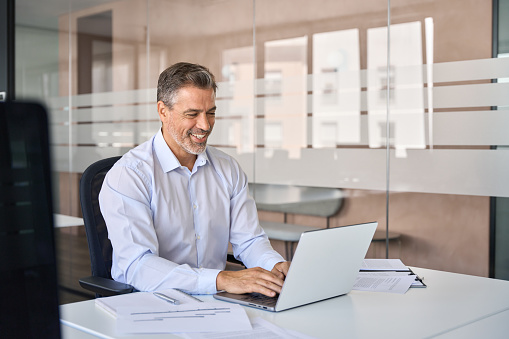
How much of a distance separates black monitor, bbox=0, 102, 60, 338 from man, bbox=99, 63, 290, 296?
142 centimetres

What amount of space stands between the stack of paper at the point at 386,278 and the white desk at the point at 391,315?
5 cm

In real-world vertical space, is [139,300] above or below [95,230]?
below

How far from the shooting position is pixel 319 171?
3.97m

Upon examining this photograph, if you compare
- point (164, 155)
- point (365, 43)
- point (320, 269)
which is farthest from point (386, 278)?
point (365, 43)

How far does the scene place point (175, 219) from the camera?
7.84 ft

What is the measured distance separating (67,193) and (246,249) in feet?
11.5

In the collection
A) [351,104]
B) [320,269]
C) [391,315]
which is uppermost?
[351,104]

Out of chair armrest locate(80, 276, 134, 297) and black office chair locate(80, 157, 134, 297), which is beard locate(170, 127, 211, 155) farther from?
chair armrest locate(80, 276, 134, 297)

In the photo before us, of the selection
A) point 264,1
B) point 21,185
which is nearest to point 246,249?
point 21,185

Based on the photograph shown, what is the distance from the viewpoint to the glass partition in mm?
3396

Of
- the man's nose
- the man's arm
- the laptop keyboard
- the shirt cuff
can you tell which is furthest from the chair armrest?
the man's nose

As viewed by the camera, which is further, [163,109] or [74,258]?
[74,258]

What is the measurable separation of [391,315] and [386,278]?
0.43 meters

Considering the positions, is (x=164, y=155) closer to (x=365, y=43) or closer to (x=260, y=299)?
(x=260, y=299)
